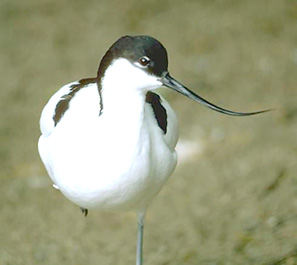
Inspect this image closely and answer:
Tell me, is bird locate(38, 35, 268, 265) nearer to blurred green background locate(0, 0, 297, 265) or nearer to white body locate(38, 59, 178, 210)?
white body locate(38, 59, 178, 210)

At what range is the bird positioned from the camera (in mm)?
2150

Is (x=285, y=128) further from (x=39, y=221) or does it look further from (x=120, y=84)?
(x=120, y=84)

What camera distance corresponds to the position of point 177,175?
4.00 meters

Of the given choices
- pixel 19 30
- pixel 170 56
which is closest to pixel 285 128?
pixel 170 56

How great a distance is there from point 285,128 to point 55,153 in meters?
2.18

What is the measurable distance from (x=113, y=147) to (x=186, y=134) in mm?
2180

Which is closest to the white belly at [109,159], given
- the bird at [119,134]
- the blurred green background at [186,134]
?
the bird at [119,134]

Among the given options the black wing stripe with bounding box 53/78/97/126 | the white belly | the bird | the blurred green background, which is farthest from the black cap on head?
the blurred green background

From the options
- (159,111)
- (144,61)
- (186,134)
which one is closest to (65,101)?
(159,111)

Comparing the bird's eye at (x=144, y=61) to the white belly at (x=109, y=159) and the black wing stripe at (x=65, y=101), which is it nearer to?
the white belly at (x=109, y=159)

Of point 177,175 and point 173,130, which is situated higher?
point 177,175

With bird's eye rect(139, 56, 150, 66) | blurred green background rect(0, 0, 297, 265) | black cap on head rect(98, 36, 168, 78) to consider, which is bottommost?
bird's eye rect(139, 56, 150, 66)

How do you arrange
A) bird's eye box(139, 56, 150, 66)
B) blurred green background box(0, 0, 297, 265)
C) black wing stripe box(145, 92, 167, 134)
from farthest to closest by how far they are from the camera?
blurred green background box(0, 0, 297, 265) → black wing stripe box(145, 92, 167, 134) → bird's eye box(139, 56, 150, 66)

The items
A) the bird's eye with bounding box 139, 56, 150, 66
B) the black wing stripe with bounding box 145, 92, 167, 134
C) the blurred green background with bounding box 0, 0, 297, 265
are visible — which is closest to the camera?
the bird's eye with bounding box 139, 56, 150, 66
